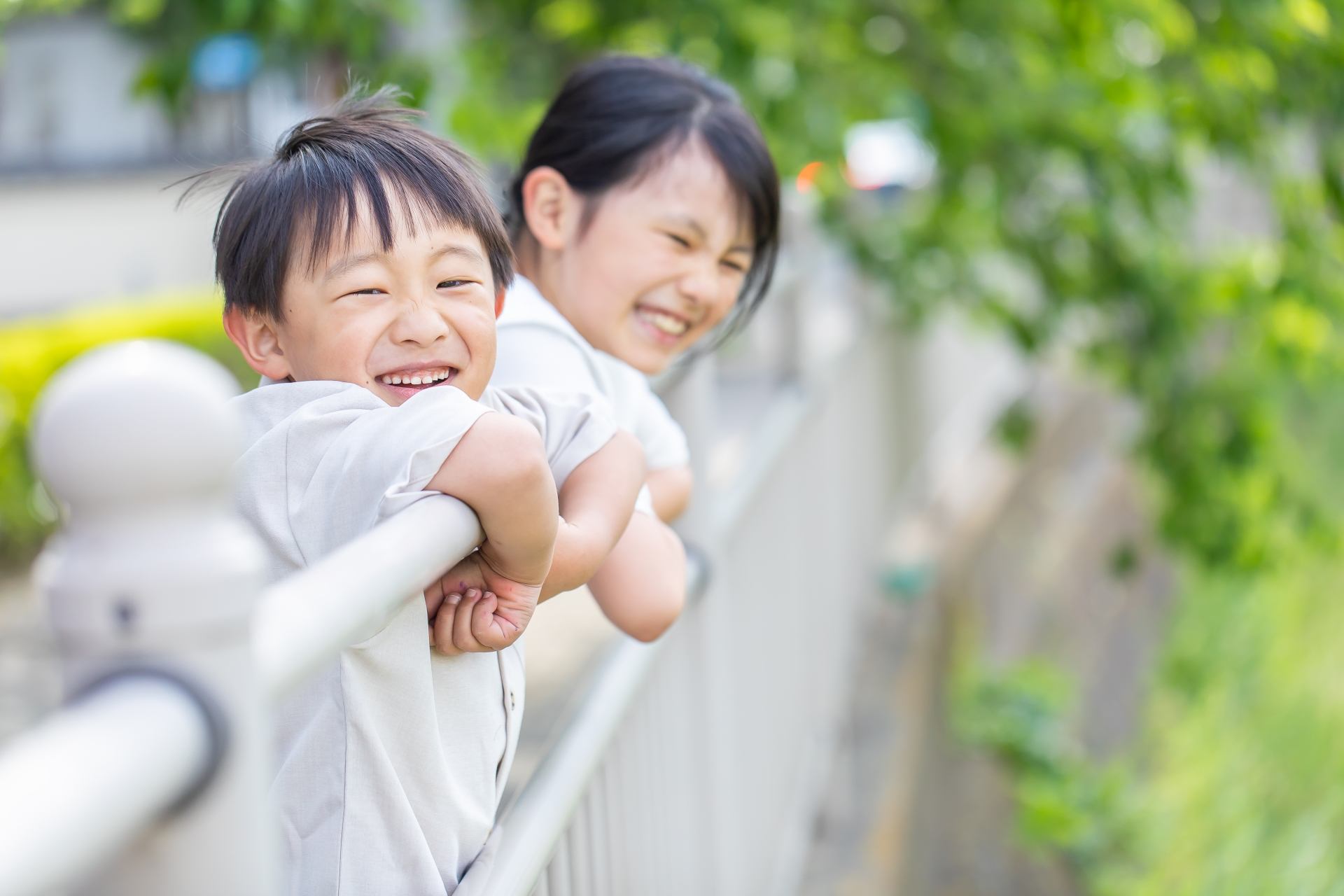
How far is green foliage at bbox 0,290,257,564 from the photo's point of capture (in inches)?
285

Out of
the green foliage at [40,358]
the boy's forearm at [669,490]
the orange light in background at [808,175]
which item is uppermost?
the orange light in background at [808,175]

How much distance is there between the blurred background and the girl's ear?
0.19m

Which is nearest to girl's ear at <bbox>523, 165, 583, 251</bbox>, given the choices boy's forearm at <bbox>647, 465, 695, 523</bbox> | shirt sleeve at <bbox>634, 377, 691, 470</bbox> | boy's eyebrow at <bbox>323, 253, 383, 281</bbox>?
shirt sleeve at <bbox>634, 377, 691, 470</bbox>

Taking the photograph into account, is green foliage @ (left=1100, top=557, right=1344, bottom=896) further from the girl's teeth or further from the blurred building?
the blurred building

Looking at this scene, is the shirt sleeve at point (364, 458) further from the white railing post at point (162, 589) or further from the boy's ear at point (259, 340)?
the white railing post at point (162, 589)

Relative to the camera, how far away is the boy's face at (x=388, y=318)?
3.82 feet

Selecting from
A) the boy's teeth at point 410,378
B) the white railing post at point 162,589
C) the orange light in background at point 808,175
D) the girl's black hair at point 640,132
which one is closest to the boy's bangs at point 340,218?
the boy's teeth at point 410,378

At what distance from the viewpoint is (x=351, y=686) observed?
1.04 m

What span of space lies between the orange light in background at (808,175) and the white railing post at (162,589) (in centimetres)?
295

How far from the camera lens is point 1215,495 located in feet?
13.9

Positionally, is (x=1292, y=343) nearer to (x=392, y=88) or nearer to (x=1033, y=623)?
(x=392, y=88)

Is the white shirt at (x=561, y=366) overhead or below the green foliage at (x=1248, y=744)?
overhead

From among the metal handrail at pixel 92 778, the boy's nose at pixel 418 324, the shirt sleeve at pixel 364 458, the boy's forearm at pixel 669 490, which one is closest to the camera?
the metal handrail at pixel 92 778

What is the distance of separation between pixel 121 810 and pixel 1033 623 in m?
7.70
